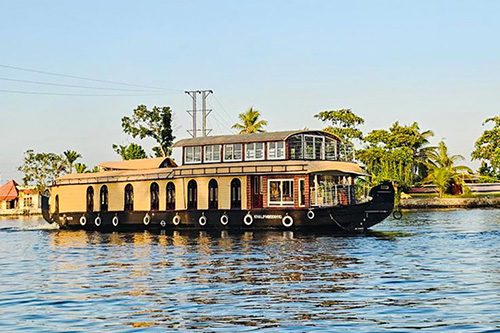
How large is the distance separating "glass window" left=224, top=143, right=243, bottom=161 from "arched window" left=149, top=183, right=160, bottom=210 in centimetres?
457

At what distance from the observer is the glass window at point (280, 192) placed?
34.2 meters

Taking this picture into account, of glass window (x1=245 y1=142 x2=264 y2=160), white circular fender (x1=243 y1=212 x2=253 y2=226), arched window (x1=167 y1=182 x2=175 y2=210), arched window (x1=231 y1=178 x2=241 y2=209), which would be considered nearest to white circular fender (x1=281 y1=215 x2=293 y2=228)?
white circular fender (x1=243 y1=212 x2=253 y2=226)

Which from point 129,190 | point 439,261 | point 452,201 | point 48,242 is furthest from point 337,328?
point 452,201

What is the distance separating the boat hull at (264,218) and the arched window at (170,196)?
22.9 inches

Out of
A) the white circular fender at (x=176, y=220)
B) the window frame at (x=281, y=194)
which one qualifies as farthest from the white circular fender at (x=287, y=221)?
the white circular fender at (x=176, y=220)

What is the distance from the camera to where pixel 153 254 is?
82.5 feet

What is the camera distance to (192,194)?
37.2 meters

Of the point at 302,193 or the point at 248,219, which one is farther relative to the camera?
the point at 248,219

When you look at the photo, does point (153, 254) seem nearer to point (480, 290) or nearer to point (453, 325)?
point (480, 290)

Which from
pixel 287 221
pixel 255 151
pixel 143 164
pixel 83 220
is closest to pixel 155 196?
pixel 143 164

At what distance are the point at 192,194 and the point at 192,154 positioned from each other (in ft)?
7.77

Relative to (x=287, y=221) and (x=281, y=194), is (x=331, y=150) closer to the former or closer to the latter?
(x=281, y=194)

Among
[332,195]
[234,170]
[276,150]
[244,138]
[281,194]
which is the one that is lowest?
[332,195]

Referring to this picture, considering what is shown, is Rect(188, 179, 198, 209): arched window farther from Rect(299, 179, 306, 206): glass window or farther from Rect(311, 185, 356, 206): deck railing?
Rect(311, 185, 356, 206): deck railing
